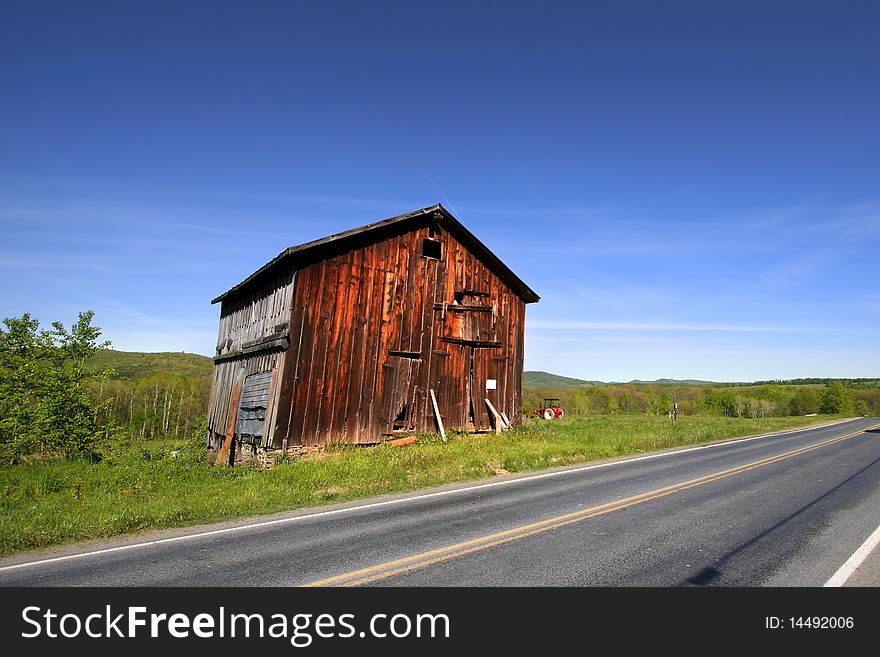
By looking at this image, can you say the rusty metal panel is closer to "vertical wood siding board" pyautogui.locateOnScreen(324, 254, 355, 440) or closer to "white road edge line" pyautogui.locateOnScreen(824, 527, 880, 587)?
"vertical wood siding board" pyautogui.locateOnScreen(324, 254, 355, 440)

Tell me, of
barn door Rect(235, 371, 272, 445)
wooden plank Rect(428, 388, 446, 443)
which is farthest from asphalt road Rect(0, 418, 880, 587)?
barn door Rect(235, 371, 272, 445)

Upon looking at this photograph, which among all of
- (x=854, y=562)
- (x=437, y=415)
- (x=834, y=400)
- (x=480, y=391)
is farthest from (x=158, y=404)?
(x=834, y=400)

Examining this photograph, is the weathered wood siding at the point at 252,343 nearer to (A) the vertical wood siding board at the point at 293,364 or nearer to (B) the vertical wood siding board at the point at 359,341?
(A) the vertical wood siding board at the point at 293,364

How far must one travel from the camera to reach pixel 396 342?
59.2ft

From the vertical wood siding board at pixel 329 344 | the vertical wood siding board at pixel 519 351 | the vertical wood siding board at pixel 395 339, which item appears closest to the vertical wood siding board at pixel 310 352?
the vertical wood siding board at pixel 329 344

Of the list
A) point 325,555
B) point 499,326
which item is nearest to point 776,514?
point 325,555

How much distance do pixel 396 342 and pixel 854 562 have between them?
14023 millimetres

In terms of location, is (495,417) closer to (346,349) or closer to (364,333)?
(364,333)

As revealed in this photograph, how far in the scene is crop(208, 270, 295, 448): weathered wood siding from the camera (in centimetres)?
1608

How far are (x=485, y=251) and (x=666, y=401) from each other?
282 ft

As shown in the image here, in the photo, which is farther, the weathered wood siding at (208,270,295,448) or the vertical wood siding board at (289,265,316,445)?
the weathered wood siding at (208,270,295,448)

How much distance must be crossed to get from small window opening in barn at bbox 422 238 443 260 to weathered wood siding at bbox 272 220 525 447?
4 cm

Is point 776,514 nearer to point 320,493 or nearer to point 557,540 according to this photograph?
point 557,540
